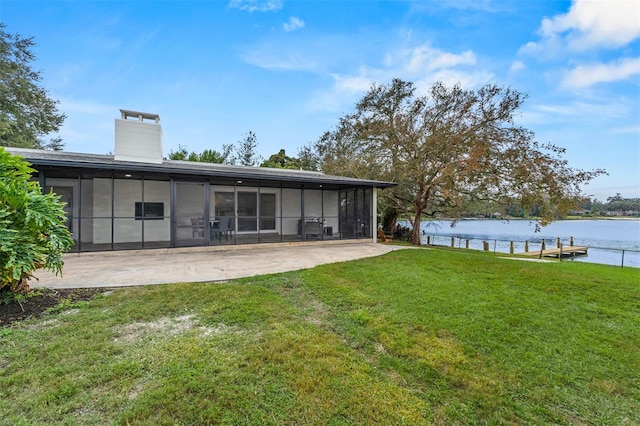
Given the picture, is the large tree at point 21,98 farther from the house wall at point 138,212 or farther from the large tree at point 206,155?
the house wall at point 138,212

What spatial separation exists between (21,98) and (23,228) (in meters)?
19.1

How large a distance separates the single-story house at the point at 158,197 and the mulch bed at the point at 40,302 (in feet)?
12.5

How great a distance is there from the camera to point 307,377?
2266mm

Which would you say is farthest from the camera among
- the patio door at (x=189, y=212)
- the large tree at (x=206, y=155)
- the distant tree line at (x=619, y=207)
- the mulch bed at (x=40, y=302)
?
the large tree at (x=206, y=155)

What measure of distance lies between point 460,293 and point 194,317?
3.76m

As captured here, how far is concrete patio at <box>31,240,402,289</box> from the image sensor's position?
5.05 metres

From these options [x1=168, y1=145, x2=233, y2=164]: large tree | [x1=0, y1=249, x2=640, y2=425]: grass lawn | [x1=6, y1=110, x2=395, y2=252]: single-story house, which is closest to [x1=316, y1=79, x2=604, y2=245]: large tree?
[x1=6, y1=110, x2=395, y2=252]: single-story house

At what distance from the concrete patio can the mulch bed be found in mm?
345

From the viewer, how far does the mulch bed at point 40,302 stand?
3.33 meters

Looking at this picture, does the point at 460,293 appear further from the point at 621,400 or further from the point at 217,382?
the point at 217,382

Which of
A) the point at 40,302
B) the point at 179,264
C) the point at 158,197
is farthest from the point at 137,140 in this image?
the point at 40,302

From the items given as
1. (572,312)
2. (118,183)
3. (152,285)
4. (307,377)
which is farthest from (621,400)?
(118,183)

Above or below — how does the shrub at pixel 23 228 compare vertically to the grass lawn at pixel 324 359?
above

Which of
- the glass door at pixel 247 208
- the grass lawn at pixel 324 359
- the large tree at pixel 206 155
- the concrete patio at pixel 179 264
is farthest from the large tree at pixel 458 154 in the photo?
the large tree at pixel 206 155
